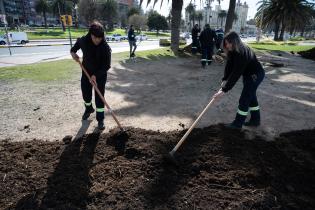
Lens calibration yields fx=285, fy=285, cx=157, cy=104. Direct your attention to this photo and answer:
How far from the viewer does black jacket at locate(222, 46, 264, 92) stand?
4.55m

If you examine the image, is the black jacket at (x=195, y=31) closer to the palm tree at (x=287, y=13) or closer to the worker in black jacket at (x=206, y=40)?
the worker in black jacket at (x=206, y=40)

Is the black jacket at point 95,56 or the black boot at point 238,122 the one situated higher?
the black jacket at point 95,56

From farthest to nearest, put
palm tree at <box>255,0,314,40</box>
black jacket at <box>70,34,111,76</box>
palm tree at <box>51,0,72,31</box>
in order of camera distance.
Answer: palm tree at <box>51,0,72,31</box> → palm tree at <box>255,0,314,40</box> → black jacket at <box>70,34,111,76</box>

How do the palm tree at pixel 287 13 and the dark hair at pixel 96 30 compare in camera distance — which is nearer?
the dark hair at pixel 96 30

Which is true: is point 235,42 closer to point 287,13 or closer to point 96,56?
point 96,56

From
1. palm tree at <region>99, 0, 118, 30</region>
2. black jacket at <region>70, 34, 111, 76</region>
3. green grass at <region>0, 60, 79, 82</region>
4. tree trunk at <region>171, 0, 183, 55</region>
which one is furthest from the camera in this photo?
palm tree at <region>99, 0, 118, 30</region>

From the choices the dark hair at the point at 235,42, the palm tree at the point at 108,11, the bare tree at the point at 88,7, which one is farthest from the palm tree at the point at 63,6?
the dark hair at the point at 235,42

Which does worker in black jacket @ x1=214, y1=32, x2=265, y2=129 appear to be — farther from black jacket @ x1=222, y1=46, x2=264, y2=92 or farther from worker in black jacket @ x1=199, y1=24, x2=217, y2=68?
worker in black jacket @ x1=199, y1=24, x2=217, y2=68

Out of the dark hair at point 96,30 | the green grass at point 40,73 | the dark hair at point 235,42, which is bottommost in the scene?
the green grass at point 40,73

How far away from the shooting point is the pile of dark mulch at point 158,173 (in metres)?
3.35

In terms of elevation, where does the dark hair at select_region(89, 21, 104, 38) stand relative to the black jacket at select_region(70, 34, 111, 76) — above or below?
above

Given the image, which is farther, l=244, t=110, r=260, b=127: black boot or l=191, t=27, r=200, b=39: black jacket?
l=191, t=27, r=200, b=39: black jacket

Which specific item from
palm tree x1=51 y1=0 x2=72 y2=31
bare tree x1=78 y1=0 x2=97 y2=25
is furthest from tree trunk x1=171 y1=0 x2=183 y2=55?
palm tree x1=51 y1=0 x2=72 y2=31

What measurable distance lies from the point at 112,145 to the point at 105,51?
5.37 feet
